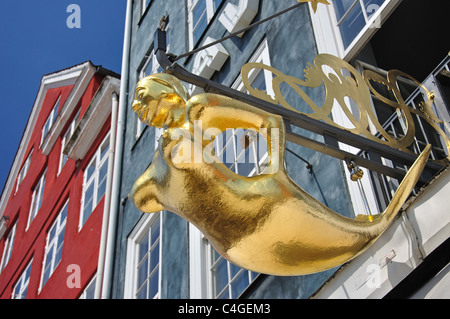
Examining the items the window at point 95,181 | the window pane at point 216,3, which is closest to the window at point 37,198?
the window at point 95,181

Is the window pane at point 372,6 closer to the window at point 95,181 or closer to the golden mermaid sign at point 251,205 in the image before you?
the golden mermaid sign at point 251,205

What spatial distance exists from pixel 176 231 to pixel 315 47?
10.9 feet

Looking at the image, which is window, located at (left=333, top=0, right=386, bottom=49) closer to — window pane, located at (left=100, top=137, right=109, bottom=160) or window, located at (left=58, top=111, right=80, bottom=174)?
window pane, located at (left=100, top=137, right=109, bottom=160)

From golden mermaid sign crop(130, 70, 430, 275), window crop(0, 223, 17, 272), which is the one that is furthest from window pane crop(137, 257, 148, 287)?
window crop(0, 223, 17, 272)

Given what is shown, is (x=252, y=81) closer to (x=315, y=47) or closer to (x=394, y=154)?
(x=315, y=47)

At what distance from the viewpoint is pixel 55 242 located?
590 inches

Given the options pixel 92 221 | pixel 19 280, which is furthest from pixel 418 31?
pixel 19 280

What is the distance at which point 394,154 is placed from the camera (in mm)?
4000

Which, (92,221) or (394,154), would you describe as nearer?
(394,154)

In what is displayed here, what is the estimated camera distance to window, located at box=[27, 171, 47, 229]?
18.0 m

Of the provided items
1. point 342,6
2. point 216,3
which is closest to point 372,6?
point 342,6

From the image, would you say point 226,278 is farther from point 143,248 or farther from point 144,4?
point 144,4

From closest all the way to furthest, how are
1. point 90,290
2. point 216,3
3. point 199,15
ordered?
1. point 216,3
2. point 199,15
3. point 90,290

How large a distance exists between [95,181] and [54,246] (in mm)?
2231
